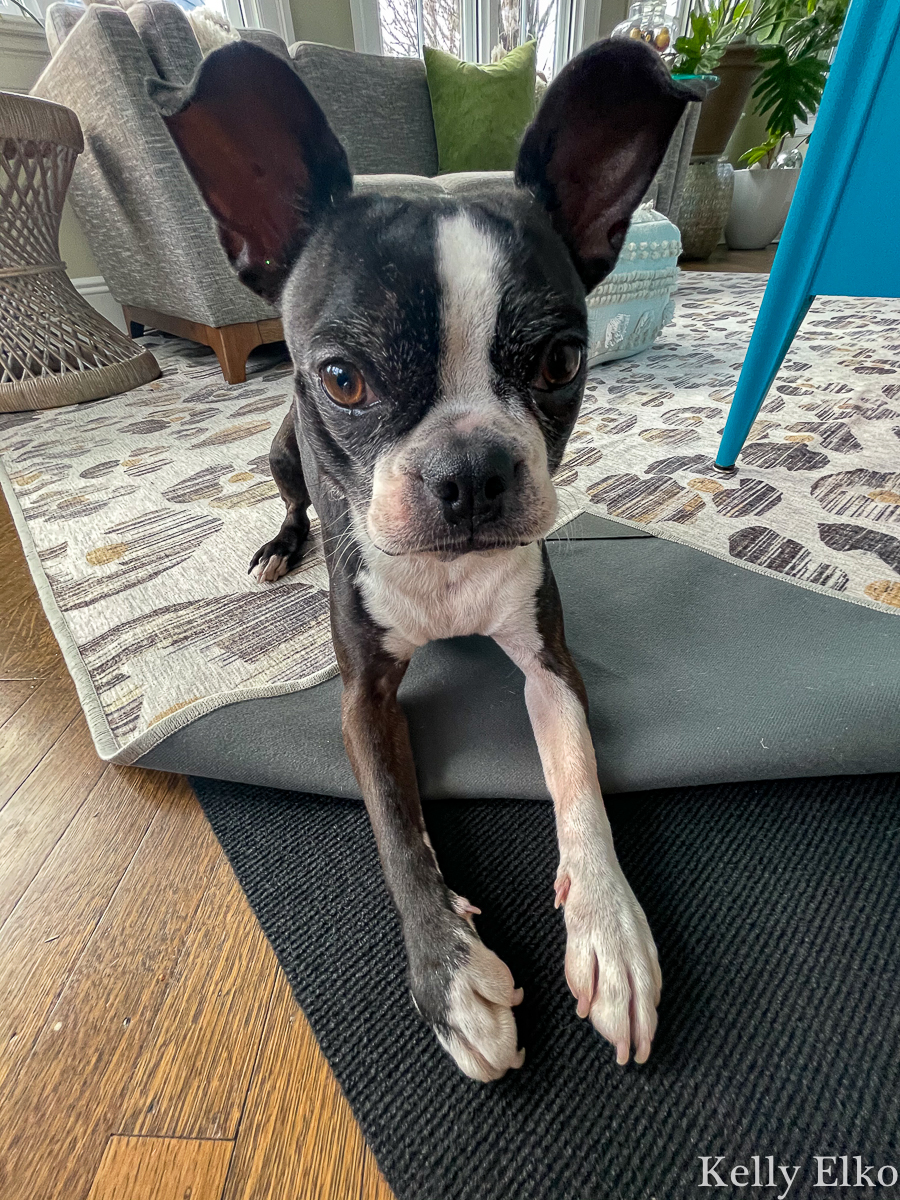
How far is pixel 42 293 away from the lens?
3062 mm

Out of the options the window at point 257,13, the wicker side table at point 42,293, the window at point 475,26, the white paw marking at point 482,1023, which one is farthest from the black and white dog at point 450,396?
the window at point 475,26

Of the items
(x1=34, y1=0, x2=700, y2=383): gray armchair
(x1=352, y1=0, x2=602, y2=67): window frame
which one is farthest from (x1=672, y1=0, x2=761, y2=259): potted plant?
(x1=34, y1=0, x2=700, y2=383): gray armchair

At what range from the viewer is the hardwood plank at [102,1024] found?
64cm

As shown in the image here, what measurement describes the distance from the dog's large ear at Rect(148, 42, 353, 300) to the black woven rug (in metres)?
0.94

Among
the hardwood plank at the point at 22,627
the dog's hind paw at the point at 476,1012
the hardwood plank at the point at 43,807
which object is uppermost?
the dog's hind paw at the point at 476,1012

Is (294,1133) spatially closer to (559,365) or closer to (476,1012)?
(476,1012)

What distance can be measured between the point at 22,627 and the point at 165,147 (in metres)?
2.55

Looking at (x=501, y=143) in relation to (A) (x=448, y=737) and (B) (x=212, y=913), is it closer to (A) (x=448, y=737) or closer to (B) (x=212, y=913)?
(A) (x=448, y=737)

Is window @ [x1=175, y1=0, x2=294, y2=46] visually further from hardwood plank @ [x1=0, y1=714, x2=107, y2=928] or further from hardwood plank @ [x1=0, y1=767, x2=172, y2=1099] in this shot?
hardwood plank @ [x1=0, y1=767, x2=172, y2=1099]

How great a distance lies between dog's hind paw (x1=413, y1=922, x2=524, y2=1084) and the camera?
2.16 ft

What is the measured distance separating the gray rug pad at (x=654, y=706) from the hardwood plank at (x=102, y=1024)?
161 mm

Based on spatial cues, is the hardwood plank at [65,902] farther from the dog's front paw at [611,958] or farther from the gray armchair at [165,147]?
the gray armchair at [165,147]

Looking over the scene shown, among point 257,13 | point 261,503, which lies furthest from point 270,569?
point 257,13

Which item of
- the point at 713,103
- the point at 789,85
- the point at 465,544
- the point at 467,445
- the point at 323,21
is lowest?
the point at 465,544
